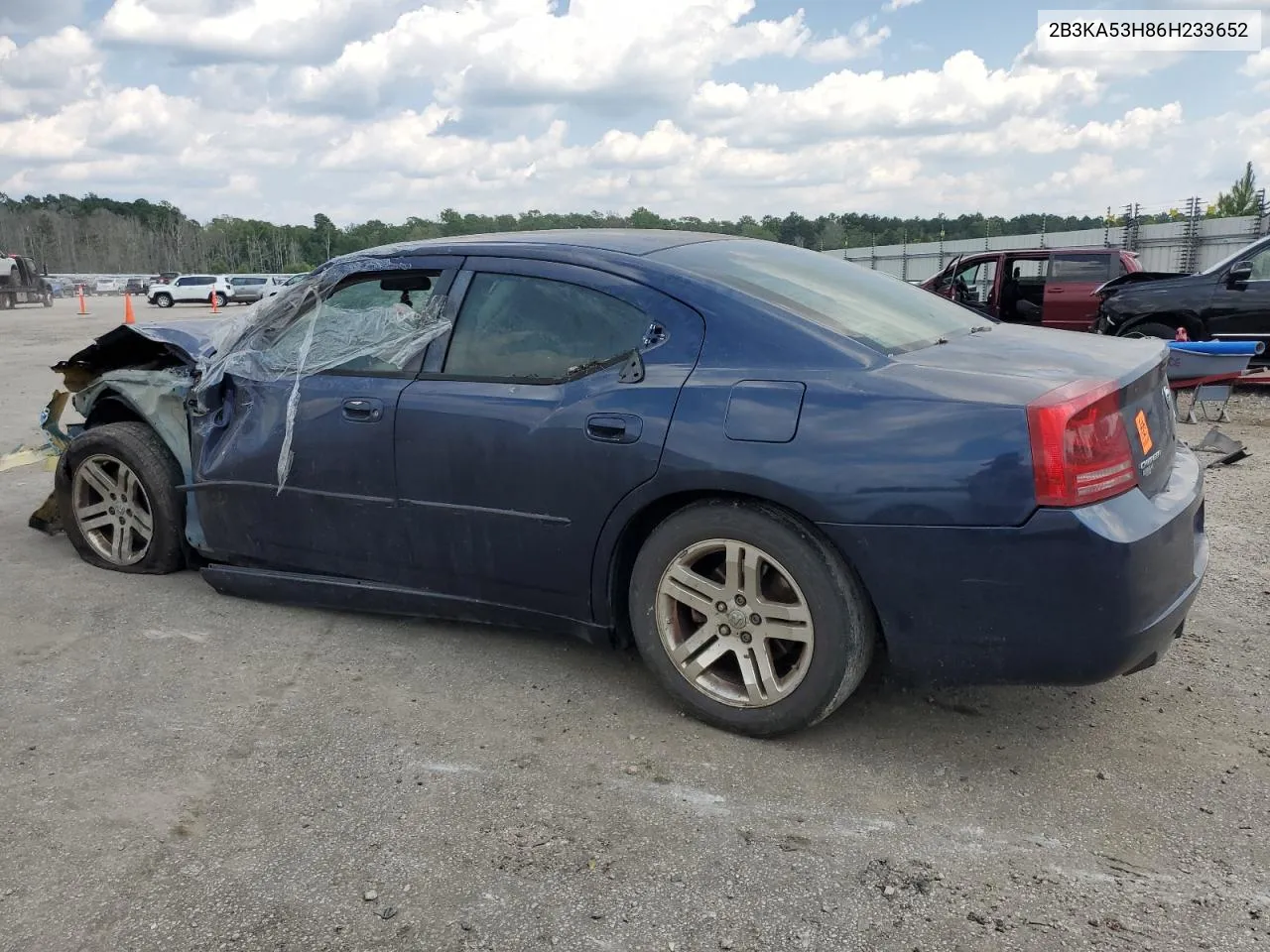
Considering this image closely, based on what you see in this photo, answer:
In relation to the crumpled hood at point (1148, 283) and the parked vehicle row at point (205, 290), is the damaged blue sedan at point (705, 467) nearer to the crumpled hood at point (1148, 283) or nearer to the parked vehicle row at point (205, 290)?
the crumpled hood at point (1148, 283)

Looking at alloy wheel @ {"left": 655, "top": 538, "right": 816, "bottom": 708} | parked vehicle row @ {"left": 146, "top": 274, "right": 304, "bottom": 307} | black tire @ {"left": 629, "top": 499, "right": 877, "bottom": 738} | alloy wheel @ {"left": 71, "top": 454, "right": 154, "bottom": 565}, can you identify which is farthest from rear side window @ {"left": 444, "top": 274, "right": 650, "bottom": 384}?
parked vehicle row @ {"left": 146, "top": 274, "right": 304, "bottom": 307}

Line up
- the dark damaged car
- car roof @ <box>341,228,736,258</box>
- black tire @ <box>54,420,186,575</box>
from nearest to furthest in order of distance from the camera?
car roof @ <box>341,228,736,258</box> → black tire @ <box>54,420,186,575</box> → the dark damaged car

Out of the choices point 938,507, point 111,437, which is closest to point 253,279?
point 111,437

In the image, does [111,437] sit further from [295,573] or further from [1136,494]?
[1136,494]

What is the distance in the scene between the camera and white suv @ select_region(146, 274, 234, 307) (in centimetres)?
4638

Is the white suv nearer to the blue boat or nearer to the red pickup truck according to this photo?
the red pickup truck

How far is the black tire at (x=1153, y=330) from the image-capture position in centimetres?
1070

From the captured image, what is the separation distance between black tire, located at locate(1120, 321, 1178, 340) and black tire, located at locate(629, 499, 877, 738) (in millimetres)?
9223

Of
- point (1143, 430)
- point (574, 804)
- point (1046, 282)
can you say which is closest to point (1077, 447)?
point (1143, 430)

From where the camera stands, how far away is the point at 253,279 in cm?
4775

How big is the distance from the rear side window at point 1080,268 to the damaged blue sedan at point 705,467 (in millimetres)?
11144

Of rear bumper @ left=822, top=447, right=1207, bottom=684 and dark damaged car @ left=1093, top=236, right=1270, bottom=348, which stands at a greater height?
dark damaged car @ left=1093, top=236, right=1270, bottom=348

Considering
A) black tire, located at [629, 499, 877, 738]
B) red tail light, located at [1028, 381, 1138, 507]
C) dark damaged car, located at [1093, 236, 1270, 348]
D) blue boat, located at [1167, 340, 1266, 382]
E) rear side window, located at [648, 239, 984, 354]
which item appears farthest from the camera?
dark damaged car, located at [1093, 236, 1270, 348]

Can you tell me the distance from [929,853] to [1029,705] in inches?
39.7
